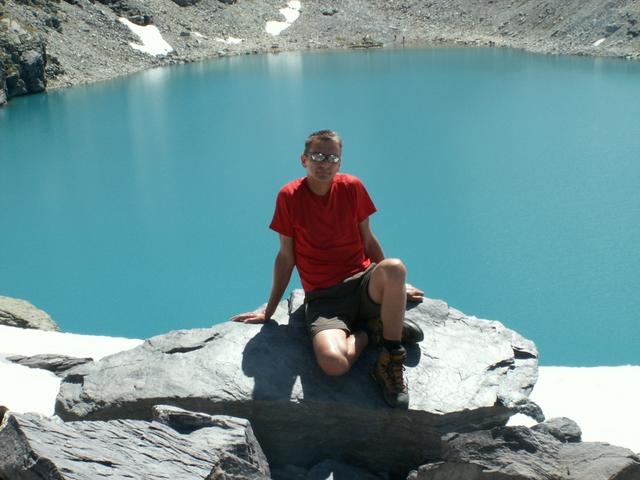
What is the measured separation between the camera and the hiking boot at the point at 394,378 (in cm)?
346

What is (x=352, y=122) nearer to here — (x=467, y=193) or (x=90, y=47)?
(x=467, y=193)

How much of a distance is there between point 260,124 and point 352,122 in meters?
2.18

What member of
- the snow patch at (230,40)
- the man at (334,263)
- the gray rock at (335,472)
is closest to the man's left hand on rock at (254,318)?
the man at (334,263)

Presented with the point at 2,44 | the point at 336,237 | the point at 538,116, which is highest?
the point at 2,44

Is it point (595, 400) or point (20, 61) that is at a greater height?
point (20, 61)

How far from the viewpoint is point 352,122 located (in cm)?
1639

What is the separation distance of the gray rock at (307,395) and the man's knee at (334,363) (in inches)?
3.5

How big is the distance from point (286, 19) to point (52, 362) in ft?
118

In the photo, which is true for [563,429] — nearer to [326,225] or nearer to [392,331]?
[392,331]

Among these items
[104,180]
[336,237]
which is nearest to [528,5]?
[104,180]

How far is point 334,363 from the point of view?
352cm

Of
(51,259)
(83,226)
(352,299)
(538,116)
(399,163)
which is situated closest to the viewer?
(352,299)

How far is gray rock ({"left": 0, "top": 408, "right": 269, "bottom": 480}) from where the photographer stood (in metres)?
2.49

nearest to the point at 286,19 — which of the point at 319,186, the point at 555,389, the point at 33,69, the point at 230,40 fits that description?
the point at 230,40
